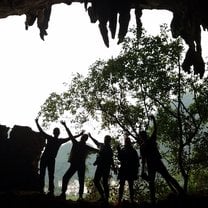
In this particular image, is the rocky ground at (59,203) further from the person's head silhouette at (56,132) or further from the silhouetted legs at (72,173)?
the person's head silhouette at (56,132)

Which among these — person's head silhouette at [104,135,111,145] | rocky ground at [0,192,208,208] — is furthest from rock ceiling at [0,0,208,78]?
rocky ground at [0,192,208,208]

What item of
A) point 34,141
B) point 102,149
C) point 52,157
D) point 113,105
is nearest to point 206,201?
point 102,149

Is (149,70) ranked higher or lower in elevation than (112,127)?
higher

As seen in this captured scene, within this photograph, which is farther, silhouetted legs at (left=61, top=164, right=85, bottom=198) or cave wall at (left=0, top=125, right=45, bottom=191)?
cave wall at (left=0, top=125, right=45, bottom=191)

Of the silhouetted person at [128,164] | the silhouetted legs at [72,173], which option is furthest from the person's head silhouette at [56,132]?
the silhouetted person at [128,164]

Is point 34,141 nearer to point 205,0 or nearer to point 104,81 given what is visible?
point 205,0

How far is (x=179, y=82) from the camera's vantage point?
81.1 feet

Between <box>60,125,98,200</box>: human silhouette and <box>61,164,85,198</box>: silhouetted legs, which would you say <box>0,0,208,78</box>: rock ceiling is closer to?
<box>60,125,98,200</box>: human silhouette

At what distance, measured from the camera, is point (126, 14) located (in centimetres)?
1084

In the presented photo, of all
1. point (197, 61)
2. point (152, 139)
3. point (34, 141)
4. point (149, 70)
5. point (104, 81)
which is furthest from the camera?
point (104, 81)

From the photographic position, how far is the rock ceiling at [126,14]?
35.6ft

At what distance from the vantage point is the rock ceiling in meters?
10.8

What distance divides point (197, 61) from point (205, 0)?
1.99 m

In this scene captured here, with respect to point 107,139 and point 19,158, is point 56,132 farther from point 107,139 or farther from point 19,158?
point 19,158
